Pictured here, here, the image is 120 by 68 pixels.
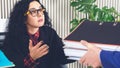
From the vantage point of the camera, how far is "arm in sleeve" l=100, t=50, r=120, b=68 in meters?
0.72

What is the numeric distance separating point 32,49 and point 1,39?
0.50 m

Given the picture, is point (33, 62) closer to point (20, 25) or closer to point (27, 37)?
point (27, 37)

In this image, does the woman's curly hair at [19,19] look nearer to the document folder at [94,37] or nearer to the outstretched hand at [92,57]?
the document folder at [94,37]

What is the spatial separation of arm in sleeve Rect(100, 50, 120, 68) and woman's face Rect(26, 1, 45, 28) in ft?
2.53

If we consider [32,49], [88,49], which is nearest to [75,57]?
[88,49]

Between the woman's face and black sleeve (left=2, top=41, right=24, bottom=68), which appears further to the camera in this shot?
the woman's face

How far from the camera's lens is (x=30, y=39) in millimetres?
1508

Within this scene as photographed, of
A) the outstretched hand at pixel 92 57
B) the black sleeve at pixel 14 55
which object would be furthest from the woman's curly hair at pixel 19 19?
the outstretched hand at pixel 92 57

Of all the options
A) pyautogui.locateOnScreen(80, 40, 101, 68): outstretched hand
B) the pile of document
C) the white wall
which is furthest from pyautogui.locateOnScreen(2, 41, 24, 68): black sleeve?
the white wall

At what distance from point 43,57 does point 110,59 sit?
30.7 inches

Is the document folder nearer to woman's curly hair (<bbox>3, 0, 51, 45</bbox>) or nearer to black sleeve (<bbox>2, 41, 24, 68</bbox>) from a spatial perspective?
black sleeve (<bbox>2, 41, 24, 68</bbox>)

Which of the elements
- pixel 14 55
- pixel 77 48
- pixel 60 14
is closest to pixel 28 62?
Result: pixel 14 55

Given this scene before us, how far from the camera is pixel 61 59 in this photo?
1399mm

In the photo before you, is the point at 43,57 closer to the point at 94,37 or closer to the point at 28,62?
the point at 28,62
